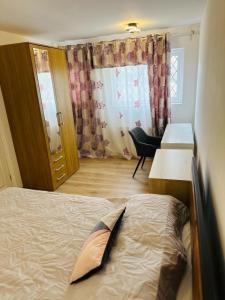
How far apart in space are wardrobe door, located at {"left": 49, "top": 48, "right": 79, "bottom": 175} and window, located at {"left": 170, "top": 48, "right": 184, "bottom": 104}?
1792mm

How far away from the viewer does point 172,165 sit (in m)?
2.11

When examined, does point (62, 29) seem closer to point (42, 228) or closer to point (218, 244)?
point (42, 228)

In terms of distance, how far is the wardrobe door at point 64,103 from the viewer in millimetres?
3087

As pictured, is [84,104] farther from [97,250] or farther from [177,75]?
[97,250]

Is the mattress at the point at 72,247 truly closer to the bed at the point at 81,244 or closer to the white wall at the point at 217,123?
the bed at the point at 81,244

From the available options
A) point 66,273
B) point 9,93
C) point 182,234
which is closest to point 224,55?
point 182,234

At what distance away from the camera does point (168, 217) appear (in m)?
1.41

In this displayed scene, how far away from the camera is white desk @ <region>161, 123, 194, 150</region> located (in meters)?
2.69

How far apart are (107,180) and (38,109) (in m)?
1.45

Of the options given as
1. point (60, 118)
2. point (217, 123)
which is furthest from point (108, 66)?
point (217, 123)

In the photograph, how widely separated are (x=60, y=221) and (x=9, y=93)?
201 centimetres

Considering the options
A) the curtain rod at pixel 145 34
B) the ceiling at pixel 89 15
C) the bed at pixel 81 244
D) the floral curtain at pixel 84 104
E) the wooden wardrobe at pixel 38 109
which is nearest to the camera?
the bed at pixel 81 244

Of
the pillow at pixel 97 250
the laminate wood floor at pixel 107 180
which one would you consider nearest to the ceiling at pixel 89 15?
the pillow at pixel 97 250

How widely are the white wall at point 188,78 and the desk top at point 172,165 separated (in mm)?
1464
